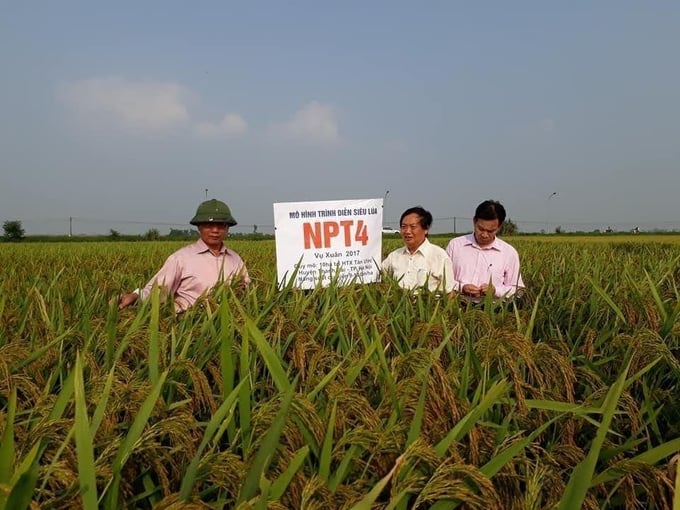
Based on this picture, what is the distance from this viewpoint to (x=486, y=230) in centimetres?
411

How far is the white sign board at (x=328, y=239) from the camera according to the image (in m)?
3.92

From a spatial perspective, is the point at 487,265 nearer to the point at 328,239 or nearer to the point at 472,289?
the point at 472,289

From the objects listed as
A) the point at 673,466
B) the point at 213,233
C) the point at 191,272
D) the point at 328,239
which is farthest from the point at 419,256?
the point at 673,466

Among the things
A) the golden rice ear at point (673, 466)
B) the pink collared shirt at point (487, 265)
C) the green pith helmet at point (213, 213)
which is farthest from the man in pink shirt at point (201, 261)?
the golden rice ear at point (673, 466)

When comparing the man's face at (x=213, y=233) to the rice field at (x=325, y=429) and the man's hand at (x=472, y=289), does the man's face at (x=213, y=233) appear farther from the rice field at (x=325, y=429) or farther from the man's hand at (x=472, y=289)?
the man's hand at (x=472, y=289)

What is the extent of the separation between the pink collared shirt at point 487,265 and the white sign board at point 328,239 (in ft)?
2.27

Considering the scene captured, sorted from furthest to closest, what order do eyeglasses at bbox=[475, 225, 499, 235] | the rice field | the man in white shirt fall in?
eyeglasses at bbox=[475, 225, 499, 235]
the man in white shirt
the rice field

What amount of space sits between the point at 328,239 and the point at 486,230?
123cm

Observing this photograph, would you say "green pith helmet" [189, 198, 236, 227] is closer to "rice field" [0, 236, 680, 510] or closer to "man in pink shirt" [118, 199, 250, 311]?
"man in pink shirt" [118, 199, 250, 311]

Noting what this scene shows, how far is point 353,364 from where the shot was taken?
1.77 m

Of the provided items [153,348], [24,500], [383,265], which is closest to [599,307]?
[383,265]

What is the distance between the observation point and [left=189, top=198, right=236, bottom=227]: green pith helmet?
3652mm

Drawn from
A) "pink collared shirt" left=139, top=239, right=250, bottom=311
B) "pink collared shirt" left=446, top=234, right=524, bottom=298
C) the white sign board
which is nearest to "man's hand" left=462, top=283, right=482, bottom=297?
"pink collared shirt" left=446, top=234, right=524, bottom=298

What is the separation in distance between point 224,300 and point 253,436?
1.63ft
